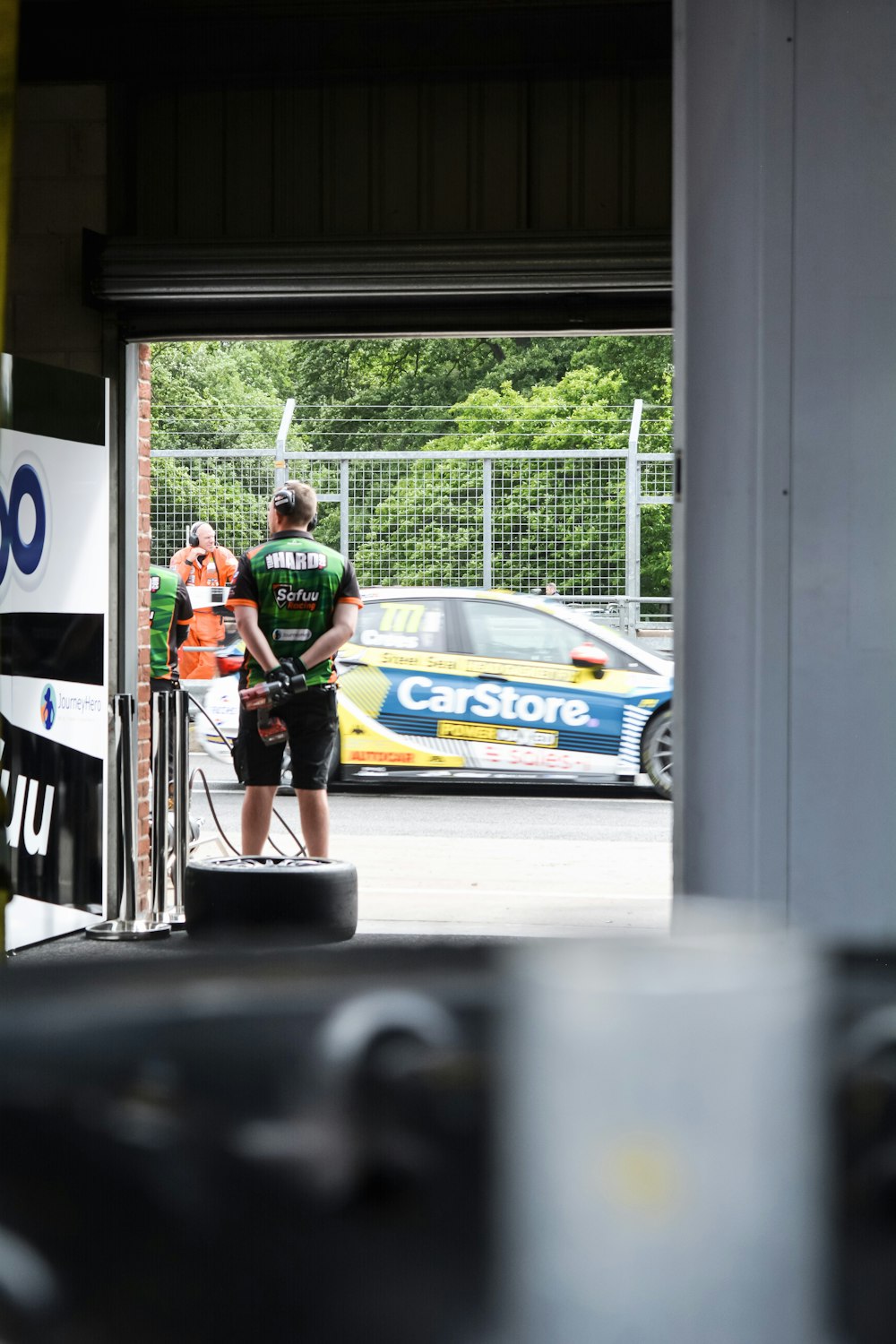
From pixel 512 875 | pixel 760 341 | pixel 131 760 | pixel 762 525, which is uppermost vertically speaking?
pixel 760 341

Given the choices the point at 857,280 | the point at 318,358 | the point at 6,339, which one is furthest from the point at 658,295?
the point at 318,358

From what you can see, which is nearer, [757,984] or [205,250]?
[757,984]

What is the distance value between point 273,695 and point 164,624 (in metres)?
1.38

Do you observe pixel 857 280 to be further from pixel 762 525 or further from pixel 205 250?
pixel 205 250

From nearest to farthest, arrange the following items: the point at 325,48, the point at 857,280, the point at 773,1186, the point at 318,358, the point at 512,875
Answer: the point at 773,1186, the point at 857,280, the point at 325,48, the point at 512,875, the point at 318,358

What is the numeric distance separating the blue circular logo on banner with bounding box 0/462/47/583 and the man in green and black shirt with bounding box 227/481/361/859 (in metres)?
1.09

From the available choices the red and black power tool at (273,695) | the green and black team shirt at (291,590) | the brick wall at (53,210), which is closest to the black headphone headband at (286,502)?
the green and black team shirt at (291,590)

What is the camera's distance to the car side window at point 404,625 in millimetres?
10547

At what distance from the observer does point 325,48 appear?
5.79 metres

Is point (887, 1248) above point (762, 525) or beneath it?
beneath

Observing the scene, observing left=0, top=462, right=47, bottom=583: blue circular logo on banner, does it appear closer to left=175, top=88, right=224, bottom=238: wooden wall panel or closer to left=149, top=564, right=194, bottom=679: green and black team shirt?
left=175, top=88, right=224, bottom=238: wooden wall panel

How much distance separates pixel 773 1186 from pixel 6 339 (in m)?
6.07

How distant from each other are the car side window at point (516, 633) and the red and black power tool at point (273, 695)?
426 centimetres

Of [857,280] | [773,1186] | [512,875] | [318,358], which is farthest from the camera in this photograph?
[318,358]
